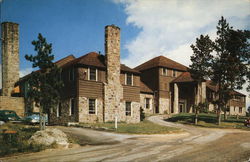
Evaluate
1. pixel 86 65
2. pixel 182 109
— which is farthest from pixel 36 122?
pixel 182 109

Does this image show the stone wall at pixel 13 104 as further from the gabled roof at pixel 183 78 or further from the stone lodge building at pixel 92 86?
A: the gabled roof at pixel 183 78

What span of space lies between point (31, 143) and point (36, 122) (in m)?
12.3

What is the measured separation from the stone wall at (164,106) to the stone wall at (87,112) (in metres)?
18.7

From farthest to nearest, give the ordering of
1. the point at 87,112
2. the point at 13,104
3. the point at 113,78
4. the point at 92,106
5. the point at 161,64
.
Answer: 1. the point at 161,64
2. the point at 13,104
3. the point at 113,78
4. the point at 92,106
5. the point at 87,112

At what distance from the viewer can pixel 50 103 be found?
16.8m

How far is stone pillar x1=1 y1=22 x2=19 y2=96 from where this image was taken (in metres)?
39.4

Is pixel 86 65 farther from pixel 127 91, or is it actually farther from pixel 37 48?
pixel 37 48

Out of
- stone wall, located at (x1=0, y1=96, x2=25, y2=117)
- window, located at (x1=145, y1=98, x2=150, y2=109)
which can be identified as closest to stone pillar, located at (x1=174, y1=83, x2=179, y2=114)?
window, located at (x1=145, y1=98, x2=150, y2=109)

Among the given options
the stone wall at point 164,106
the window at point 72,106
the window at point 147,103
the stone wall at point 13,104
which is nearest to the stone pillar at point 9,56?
the stone wall at point 13,104

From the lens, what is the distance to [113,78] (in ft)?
99.0

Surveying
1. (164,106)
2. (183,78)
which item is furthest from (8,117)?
(183,78)

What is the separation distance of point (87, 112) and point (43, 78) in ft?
39.0

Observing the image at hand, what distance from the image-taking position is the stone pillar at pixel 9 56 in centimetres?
3938

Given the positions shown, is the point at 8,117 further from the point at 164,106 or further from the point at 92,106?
the point at 164,106
